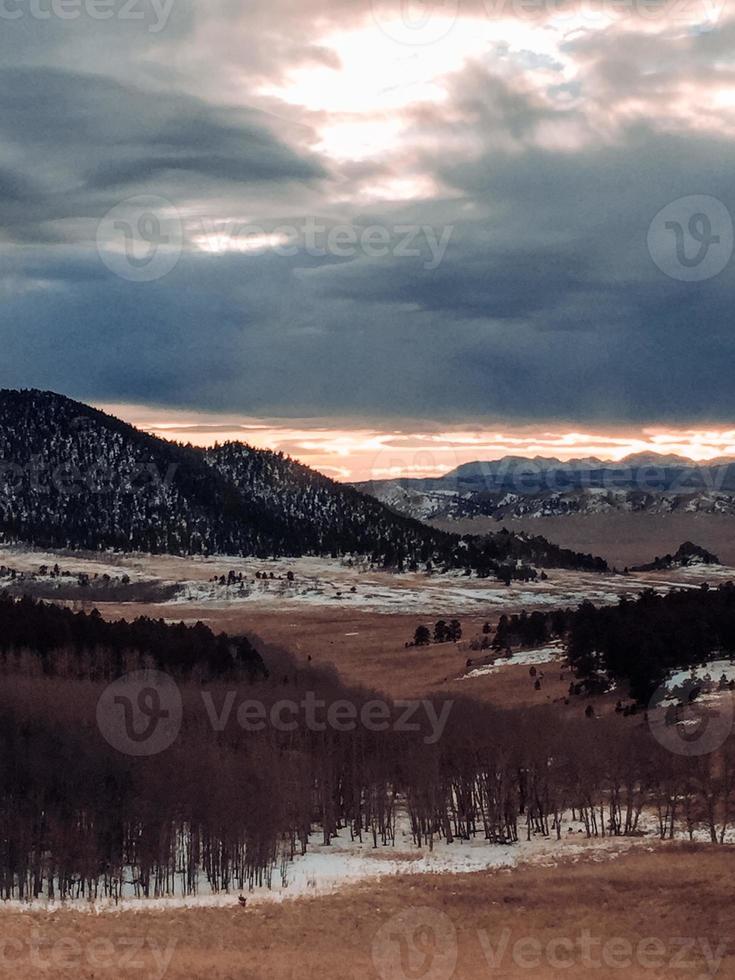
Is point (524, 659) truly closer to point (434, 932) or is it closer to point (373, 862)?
point (373, 862)

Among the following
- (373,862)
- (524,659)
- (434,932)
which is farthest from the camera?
(524,659)

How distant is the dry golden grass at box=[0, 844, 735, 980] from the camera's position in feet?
182

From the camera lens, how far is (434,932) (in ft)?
203

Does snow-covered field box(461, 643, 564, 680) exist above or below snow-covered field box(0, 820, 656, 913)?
above

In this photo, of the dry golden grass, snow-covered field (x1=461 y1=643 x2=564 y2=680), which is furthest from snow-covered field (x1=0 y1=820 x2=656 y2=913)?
snow-covered field (x1=461 y1=643 x2=564 y2=680)

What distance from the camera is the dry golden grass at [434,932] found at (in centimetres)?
5547

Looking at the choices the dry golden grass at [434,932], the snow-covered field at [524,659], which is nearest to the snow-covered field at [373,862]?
the dry golden grass at [434,932]

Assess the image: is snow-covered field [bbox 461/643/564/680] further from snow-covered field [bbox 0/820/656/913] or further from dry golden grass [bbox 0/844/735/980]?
dry golden grass [bbox 0/844/735/980]

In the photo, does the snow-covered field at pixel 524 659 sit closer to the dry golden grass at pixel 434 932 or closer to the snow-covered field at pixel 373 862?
the snow-covered field at pixel 373 862

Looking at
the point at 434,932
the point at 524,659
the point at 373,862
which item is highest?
the point at 524,659

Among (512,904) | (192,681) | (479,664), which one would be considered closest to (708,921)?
(512,904)

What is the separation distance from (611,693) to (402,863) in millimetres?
56923

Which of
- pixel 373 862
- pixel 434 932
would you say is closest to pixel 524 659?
pixel 373 862

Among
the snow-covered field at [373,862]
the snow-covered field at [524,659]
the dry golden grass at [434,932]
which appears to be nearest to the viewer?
the dry golden grass at [434,932]
